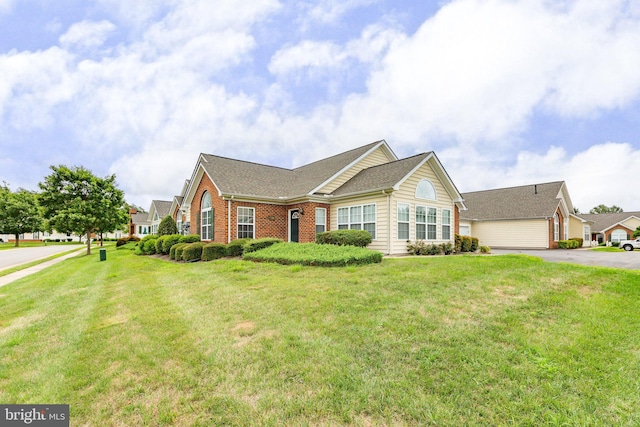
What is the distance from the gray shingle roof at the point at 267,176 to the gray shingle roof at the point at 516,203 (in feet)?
54.3

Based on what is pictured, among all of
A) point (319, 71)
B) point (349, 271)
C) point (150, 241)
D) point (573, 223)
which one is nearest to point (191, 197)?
point (150, 241)

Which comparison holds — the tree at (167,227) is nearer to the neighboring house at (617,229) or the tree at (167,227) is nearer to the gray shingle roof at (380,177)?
the gray shingle roof at (380,177)

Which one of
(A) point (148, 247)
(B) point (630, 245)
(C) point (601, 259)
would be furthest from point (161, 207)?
(B) point (630, 245)

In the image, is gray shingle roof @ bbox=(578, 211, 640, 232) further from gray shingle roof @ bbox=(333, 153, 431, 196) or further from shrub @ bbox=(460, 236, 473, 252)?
gray shingle roof @ bbox=(333, 153, 431, 196)

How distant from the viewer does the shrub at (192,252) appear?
47.8ft

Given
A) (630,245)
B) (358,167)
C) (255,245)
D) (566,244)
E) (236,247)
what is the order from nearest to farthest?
1. (255,245)
2. (236,247)
3. (358,167)
4. (566,244)
5. (630,245)

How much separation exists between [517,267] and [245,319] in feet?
28.3

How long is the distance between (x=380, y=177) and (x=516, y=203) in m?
20.1

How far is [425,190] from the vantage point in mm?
15992

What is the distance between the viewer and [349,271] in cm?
924

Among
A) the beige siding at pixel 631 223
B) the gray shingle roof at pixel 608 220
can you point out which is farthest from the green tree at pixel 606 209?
the beige siding at pixel 631 223

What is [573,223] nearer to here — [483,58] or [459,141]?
[459,141]

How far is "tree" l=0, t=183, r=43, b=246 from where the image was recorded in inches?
1663

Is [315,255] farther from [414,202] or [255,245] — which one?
[414,202]
